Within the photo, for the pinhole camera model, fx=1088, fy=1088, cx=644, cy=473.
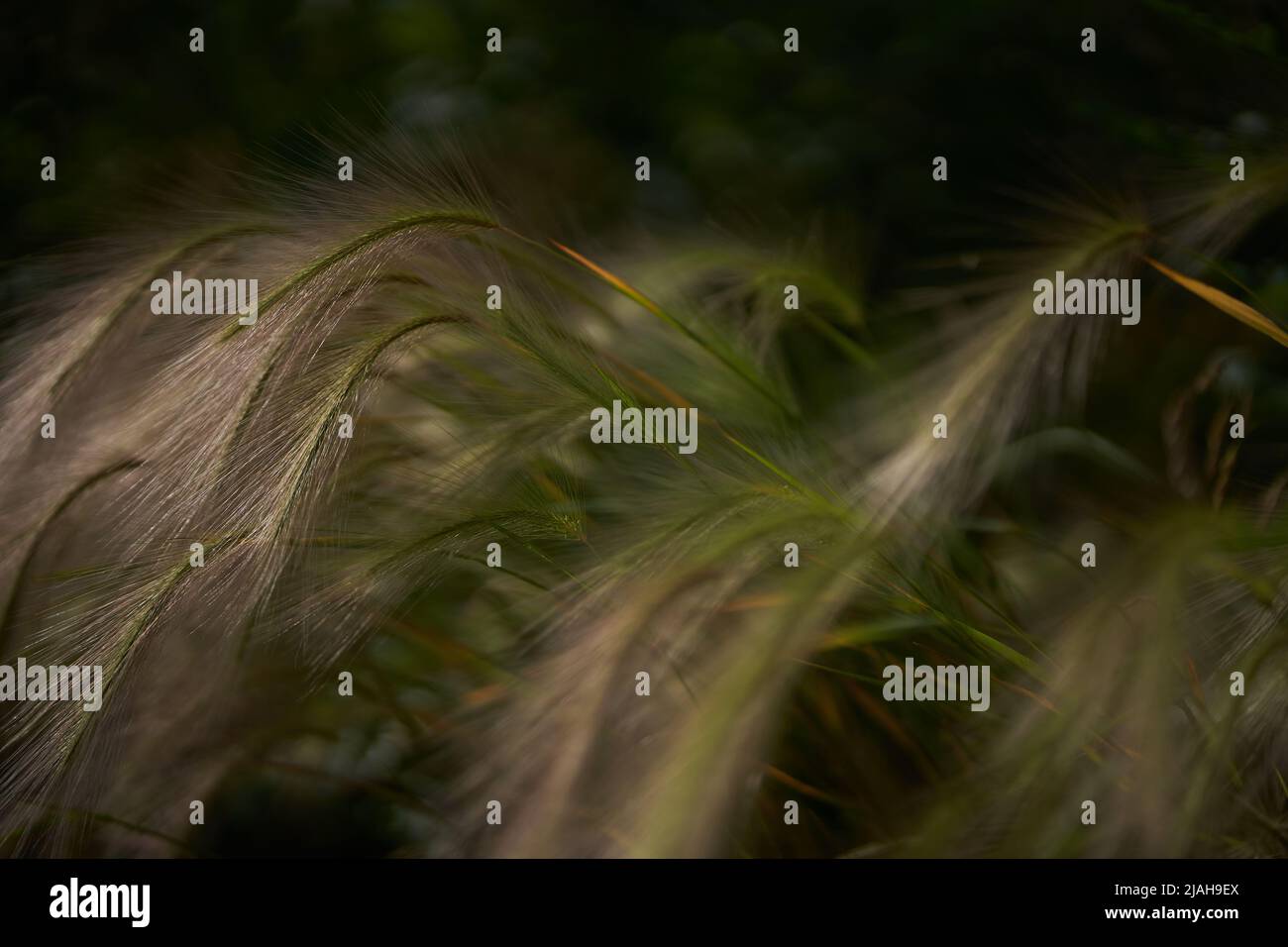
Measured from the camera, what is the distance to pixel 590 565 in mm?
853

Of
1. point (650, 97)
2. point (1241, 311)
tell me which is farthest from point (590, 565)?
point (650, 97)

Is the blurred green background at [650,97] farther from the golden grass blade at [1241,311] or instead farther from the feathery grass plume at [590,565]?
the golden grass blade at [1241,311]

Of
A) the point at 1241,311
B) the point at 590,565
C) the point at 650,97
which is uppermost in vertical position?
the point at 650,97

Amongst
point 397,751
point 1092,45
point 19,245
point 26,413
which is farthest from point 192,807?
point 1092,45

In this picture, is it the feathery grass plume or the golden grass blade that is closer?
the feathery grass plume

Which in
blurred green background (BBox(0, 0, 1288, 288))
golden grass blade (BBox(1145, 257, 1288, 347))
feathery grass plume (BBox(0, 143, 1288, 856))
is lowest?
feathery grass plume (BBox(0, 143, 1288, 856))

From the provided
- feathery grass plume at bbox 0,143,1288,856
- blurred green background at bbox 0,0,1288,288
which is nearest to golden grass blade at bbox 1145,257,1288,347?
feathery grass plume at bbox 0,143,1288,856

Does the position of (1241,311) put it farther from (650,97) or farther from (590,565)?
(650,97)

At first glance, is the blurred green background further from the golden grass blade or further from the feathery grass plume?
the golden grass blade

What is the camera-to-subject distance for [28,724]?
0.82 meters

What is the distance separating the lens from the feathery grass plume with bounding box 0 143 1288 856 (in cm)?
76

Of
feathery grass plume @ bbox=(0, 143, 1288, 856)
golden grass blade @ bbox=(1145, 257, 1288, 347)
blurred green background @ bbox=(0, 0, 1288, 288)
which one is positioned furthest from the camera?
blurred green background @ bbox=(0, 0, 1288, 288)

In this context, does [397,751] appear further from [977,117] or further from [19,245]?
[977,117]
